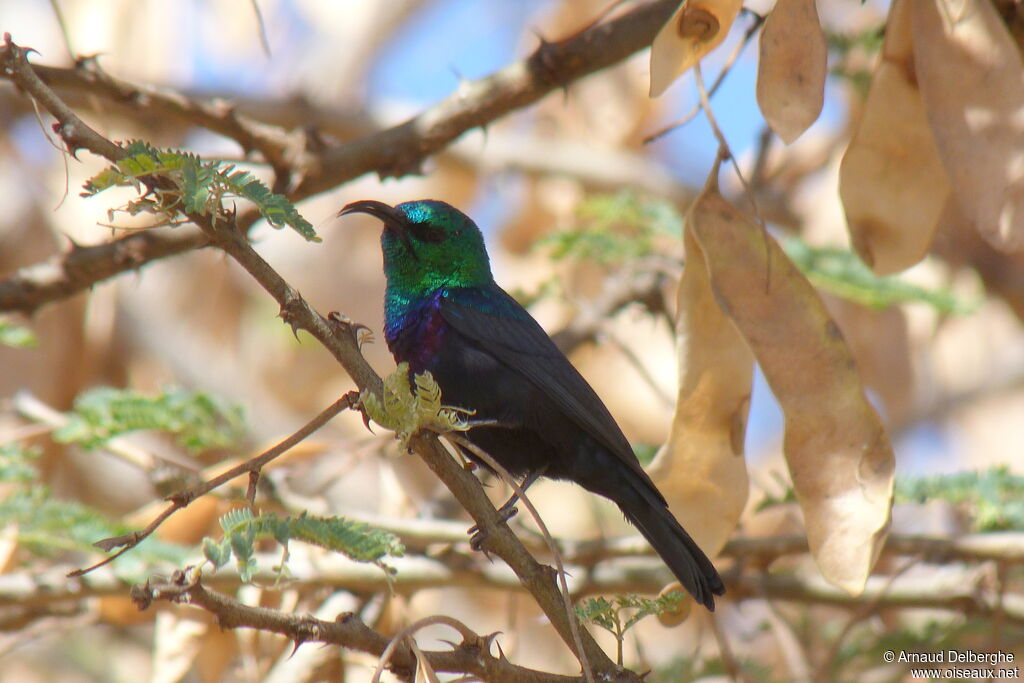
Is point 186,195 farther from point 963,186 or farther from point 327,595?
point 327,595

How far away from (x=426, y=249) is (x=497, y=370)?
482 mm

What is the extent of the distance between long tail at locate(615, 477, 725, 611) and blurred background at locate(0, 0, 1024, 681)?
0.61 m

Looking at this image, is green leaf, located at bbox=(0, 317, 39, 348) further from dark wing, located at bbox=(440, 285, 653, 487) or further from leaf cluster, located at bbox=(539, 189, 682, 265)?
leaf cluster, located at bbox=(539, 189, 682, 265)

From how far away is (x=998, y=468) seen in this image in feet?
11.7

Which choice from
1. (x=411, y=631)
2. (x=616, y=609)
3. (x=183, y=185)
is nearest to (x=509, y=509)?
(x=616, y=609)

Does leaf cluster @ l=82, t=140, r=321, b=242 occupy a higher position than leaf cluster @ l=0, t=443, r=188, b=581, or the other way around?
leaf cluster @ l=0, t=443, r=188, b=581

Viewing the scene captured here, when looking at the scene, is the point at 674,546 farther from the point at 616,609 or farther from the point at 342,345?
the point at 342,345

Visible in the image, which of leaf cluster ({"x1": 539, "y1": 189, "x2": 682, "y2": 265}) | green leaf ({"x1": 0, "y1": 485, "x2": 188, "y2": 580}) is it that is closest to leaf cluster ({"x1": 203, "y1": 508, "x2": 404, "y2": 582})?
green leaf ({"x1": 0, "y1": 485, "x2": 188, "y2": 580})

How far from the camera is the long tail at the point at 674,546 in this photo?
2959mm

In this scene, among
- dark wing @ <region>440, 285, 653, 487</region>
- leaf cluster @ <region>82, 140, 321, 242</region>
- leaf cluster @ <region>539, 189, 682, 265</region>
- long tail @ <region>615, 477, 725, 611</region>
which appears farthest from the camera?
leaf cluster @ <region>539, 189, 682, 265</region>

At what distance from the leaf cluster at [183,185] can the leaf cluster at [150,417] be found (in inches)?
58.7

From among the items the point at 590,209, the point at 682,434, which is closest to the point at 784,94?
the point at 682,434

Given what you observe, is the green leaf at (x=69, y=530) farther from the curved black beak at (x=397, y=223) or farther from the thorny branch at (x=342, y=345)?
the thorny branch at (x=342, y=345)

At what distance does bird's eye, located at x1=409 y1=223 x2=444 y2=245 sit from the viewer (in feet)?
11.7
